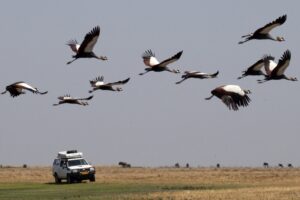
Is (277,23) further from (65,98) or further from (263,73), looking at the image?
(65,98)

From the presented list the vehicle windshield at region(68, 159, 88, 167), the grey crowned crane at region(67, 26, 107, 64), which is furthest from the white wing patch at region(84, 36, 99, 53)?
the vehicle windshield at region(68, 159, 88, 167)

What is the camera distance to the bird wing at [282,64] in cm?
2433

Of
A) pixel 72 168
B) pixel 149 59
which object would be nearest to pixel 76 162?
pixel 72 168

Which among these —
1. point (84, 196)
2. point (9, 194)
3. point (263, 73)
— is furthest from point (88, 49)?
point (9, 194)

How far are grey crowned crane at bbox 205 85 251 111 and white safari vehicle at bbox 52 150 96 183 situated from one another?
37028 millimetres

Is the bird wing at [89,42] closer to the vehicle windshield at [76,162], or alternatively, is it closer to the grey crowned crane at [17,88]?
the grey crowned crane at [17,88]

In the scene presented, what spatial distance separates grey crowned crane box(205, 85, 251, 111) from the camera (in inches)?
809

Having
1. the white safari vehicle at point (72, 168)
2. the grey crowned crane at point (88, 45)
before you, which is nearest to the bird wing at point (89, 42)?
the grey crowned crane at point (88, 45)

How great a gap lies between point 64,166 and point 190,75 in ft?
120

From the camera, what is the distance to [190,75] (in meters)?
23.3

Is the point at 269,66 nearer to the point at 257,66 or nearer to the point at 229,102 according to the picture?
the point at 257,66

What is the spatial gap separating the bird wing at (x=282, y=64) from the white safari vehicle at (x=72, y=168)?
111 feet

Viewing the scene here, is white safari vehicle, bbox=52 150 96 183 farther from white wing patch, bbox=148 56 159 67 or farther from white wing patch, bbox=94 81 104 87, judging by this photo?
white wing patch, bbox=94 81 104 87

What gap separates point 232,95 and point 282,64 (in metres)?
4.09
